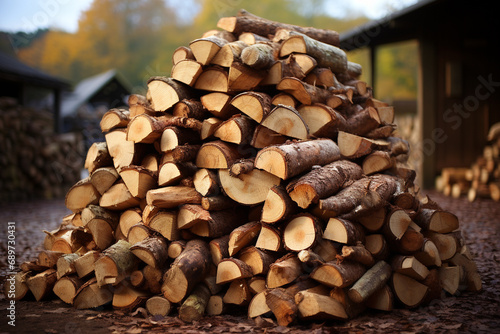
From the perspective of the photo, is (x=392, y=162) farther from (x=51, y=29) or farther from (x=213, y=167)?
(x=51, y=29)

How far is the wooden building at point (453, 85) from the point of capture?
10.0 m

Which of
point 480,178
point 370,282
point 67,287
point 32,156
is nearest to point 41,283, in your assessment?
point 67,287

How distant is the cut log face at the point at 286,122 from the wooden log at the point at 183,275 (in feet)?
3.73

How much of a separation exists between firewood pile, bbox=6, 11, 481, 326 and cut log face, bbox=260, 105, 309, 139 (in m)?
0.01

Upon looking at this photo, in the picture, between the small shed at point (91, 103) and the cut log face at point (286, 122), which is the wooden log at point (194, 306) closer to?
the cut log face at point (286, 122)

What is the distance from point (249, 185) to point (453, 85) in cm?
838

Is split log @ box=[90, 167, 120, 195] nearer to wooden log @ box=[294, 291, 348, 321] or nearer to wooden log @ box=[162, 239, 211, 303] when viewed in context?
wooden log @ box=[162, 239, 211, 303]

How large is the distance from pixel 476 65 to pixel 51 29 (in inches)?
1048

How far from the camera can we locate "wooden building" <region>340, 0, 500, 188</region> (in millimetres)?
10039

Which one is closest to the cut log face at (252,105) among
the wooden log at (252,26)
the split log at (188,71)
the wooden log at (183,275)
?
the split log at (188,71)

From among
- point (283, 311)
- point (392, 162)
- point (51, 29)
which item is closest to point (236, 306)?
point (283, 311)

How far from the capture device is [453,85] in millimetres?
10156

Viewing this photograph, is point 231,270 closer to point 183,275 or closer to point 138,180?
point 183,275

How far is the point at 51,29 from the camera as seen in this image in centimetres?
2889
